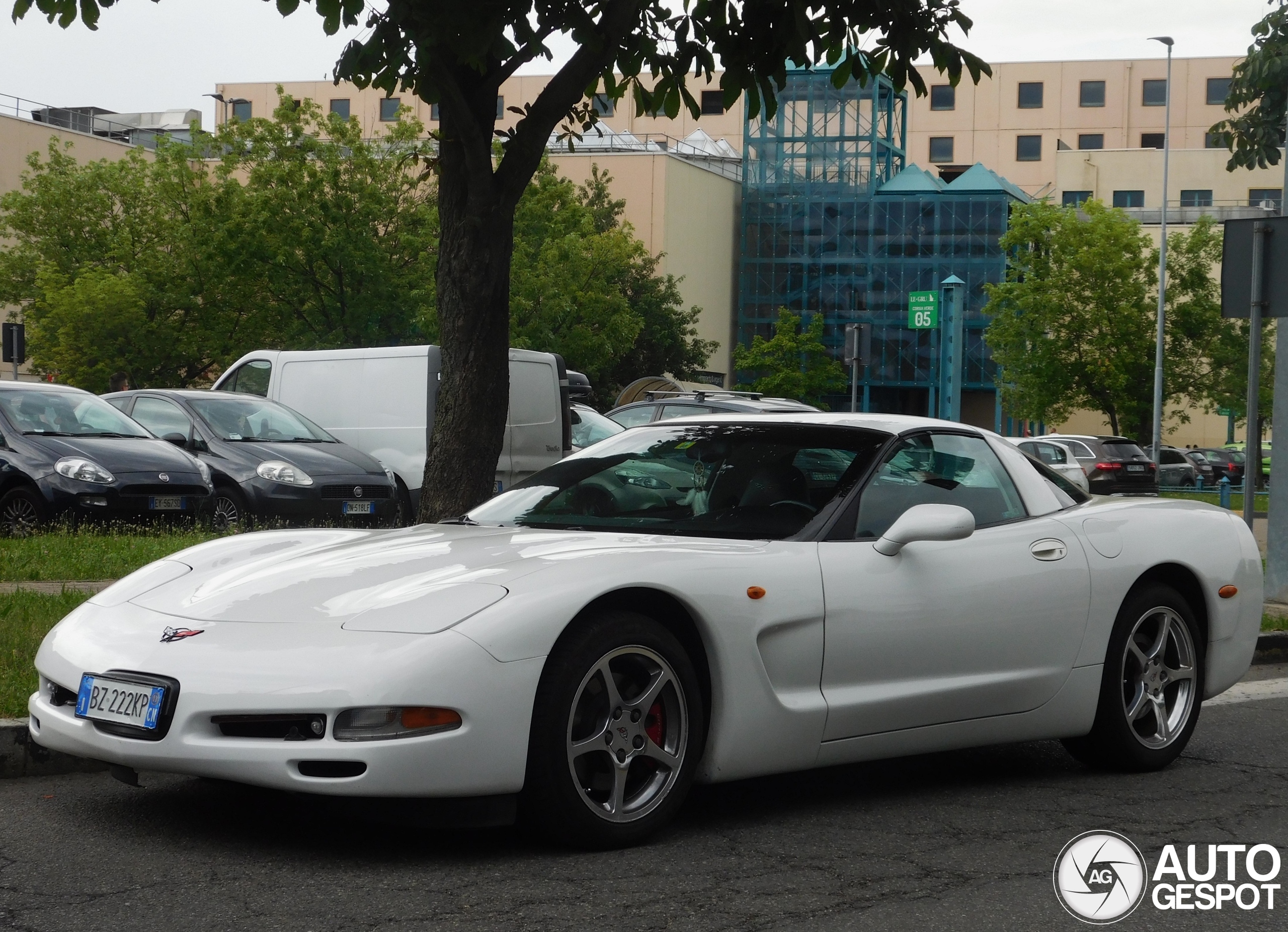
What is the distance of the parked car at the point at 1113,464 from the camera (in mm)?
32594

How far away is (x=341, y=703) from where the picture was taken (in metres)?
4.03

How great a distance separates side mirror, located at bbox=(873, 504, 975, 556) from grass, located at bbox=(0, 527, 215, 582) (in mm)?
5204

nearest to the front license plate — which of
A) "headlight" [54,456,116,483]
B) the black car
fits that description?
the black car

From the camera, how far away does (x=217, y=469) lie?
14.3m

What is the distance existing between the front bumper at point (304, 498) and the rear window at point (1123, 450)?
22492mm

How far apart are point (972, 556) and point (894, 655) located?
0.56 metres

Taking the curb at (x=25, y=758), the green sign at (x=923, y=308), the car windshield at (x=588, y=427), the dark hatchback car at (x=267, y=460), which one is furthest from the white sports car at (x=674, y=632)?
the green sign at (x=923, y=308)

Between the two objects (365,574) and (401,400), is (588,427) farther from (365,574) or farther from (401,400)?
(365,574)

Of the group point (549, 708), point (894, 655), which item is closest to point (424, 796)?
point (549, 708)

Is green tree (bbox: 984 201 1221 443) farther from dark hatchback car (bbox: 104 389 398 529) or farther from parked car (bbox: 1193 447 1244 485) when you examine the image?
dark hatchback car (bbox: 104 389 398 529)

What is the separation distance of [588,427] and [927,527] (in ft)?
50.9

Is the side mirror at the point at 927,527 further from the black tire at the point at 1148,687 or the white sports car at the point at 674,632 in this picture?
the black tire at the point at 1148,687

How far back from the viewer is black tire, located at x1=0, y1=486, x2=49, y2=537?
40.9 ft

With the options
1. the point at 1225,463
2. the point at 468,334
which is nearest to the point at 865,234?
the point at 1225,463
